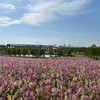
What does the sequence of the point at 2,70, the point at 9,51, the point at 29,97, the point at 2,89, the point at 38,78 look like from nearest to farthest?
the point at 29,97 < the point at 2,89 < the point at 38,78 < the point at 2,70 < the point at 9,51

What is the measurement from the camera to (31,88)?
152 inches

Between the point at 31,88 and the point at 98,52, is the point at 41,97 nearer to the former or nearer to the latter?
the point at 31,88

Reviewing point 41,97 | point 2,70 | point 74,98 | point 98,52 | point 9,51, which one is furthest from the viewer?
point 9,51

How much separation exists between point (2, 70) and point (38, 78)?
2.64 metres

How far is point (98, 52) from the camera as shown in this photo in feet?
153

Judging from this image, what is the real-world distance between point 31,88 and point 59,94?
1.10m

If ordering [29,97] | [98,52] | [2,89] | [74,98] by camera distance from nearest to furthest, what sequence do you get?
[74,98] → [29,97] → [2,89] → [98,52]

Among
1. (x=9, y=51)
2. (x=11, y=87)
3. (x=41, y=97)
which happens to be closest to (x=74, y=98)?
(x=41, y=97)


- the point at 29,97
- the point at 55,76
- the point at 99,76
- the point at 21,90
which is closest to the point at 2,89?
the point at 21,90

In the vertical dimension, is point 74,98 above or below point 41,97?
above

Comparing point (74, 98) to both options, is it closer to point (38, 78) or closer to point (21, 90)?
Result: point (21, 90)

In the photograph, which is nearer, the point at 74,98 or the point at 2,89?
the point at 74,98

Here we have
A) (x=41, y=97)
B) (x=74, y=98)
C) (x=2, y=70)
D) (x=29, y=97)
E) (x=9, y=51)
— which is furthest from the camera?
(x=9, y=51)

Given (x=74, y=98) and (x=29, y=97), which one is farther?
(x=29, y=97)
